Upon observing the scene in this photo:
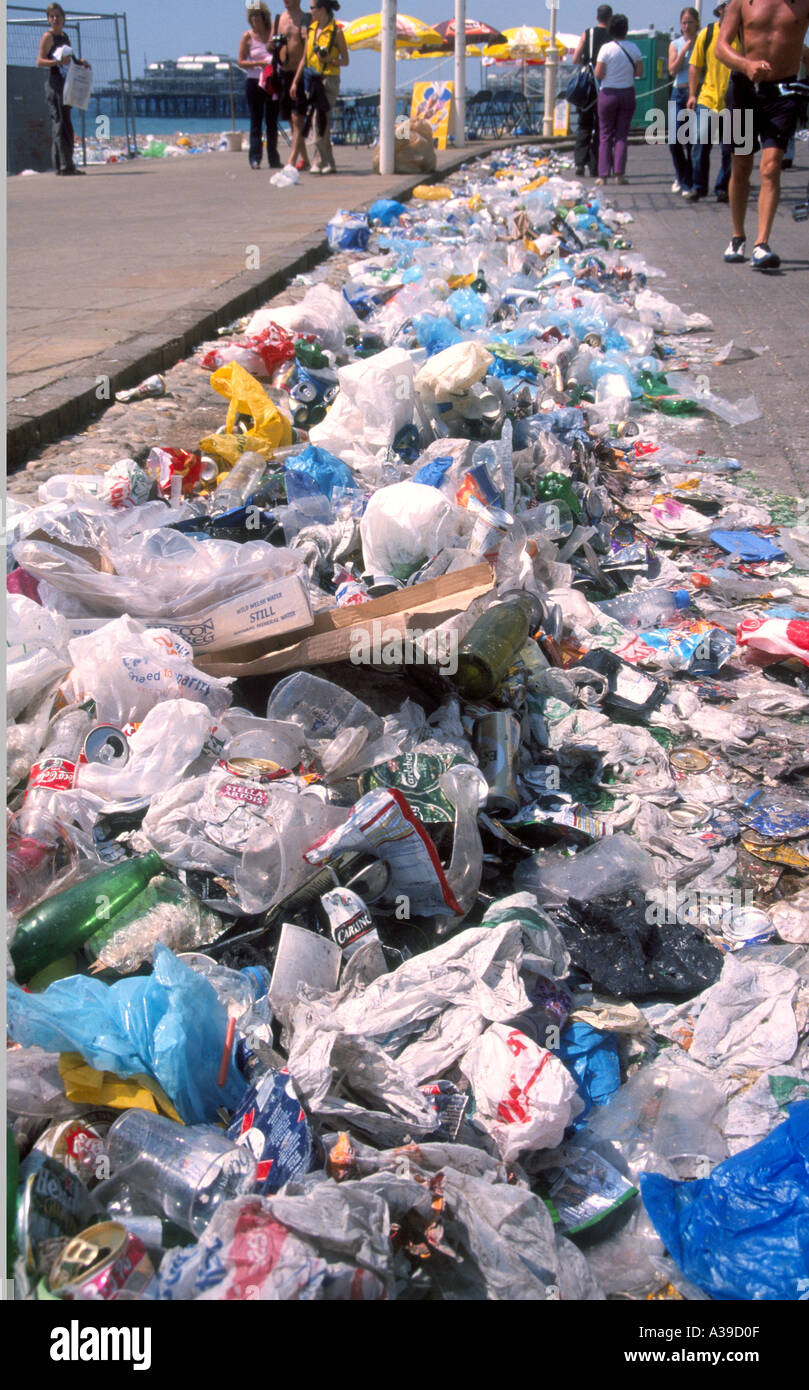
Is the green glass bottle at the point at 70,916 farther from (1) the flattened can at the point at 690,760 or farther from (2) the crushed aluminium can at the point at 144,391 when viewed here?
(2) the crushed aluminium can at the point at 144,391

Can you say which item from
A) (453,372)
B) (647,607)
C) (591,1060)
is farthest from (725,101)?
(591,1060)

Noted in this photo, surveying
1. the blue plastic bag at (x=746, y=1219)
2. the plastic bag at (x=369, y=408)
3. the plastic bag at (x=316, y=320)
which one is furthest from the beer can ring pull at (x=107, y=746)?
the plastic bag at (x=316, y=320)

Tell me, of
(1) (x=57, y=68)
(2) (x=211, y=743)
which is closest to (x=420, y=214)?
(1) (x=57, y=68)

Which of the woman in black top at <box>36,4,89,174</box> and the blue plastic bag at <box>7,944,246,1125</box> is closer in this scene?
the blue plastic bag at <box>7,944,246,1125</box>

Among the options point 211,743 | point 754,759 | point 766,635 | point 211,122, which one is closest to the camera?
point 211,743

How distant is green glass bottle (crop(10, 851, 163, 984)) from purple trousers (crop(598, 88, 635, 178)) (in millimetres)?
13090

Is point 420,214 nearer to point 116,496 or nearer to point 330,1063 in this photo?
point 116,496

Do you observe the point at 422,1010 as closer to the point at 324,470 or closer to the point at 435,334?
the point at 324,470

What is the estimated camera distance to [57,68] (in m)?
12.7

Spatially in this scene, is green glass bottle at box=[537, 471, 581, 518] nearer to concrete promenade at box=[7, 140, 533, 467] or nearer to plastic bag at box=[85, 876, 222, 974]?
concrete promenade at box=[7, 140, 533, 467]

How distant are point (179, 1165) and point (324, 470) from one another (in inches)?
103

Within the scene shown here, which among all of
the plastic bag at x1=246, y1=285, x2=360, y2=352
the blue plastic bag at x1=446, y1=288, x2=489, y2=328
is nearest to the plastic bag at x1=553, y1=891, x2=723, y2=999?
the plastic bag at x1=246, y1=285, x2=360, y2=352

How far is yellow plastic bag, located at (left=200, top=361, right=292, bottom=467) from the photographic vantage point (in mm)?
3895

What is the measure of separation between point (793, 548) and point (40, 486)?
2.55 metres
